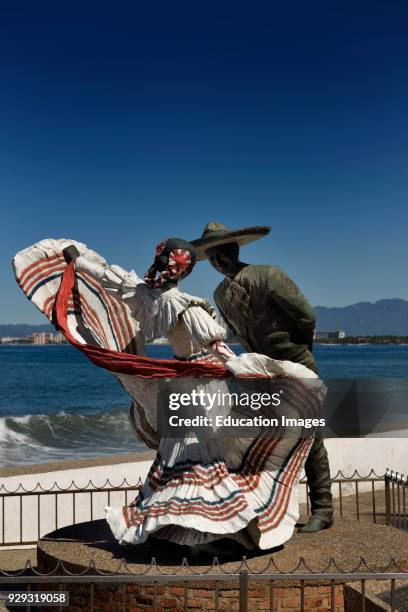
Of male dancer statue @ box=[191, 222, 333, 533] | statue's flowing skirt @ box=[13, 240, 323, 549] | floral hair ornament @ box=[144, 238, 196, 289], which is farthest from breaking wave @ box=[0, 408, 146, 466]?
floral hair ornament @ box=[144, 238, 196, 289]

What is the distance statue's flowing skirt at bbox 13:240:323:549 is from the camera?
542cm

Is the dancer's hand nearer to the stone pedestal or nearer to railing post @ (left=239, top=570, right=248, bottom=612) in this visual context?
the stone pedestal

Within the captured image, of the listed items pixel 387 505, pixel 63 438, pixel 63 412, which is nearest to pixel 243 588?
pixel 387 505

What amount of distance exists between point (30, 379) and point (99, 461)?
2247 inches

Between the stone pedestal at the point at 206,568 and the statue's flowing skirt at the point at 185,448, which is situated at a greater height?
the statue's flowing skirt at the point at 185,448

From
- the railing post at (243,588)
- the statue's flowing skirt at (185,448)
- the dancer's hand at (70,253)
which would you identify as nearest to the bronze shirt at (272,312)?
the statue's flowing skirt at (185,448)

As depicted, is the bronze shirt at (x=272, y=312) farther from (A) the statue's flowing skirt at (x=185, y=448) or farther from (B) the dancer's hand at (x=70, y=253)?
(B) the dancer's hand at (x=70, y=253)

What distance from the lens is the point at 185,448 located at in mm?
5617

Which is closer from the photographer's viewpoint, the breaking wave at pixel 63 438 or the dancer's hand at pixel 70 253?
the dancer's hand at pixel 70 253

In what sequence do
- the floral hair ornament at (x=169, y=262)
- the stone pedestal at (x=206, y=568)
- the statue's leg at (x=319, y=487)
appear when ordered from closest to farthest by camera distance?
the stone pedestal at (x=206, y=568), the floral hair ornament at (x=169, y=262), the statue's leg at (x=319, y=487)

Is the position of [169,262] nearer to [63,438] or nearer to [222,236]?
[222,236]

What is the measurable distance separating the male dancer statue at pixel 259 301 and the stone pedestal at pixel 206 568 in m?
1.01

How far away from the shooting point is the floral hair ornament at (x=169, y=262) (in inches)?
223

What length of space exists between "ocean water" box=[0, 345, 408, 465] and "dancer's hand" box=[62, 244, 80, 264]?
1402 cm
